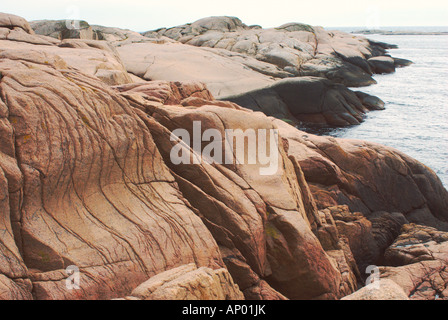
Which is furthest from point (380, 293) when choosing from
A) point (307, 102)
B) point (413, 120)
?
point (413, 120)

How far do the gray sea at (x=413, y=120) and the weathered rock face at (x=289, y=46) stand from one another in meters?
2.73

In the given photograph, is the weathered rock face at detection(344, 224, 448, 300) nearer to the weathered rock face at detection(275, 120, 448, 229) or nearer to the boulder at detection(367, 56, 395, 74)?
the weathered rock face at detection(275, 120, 448, 229)

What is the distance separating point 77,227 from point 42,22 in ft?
74.0

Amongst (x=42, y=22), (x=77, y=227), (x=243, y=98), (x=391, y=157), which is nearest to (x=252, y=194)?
(x=77, y=227)

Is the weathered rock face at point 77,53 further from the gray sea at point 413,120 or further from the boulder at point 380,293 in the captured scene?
the gray sea at point 413,120

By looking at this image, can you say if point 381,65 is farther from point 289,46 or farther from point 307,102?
point 307,102

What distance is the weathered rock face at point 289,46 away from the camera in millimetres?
33438

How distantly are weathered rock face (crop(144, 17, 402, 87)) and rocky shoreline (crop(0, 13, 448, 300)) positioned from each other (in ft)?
74.6

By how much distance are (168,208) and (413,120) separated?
21757mm

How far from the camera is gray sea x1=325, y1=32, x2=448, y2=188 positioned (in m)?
18.9

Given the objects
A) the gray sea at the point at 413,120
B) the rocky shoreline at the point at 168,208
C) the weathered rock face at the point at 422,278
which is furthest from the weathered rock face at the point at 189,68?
the weathered rock face at the point at 422,278

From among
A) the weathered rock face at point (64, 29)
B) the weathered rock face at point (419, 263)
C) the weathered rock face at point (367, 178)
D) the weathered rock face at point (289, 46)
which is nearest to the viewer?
the weathered rock face at point (419, 263)

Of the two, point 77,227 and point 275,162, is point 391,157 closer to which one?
point 275,162

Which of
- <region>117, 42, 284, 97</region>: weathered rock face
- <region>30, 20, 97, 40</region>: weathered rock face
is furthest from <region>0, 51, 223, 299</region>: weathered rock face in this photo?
<region>30, 20, 97, 40</region>: weathered rock face
